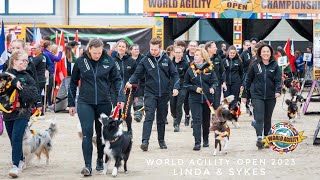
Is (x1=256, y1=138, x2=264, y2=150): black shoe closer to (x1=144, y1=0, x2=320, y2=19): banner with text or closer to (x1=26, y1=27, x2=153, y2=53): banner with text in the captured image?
(x1=144, y1=0, x2=320, y2=19): banner with text

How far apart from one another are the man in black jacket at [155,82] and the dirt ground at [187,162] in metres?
0.52

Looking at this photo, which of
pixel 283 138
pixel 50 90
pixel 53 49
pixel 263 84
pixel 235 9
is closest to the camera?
pixel 283 138

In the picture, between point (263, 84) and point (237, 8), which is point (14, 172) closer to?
point (263, 84)

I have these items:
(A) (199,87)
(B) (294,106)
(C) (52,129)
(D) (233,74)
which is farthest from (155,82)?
(B) (294,106)

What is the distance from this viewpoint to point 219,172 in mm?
10852

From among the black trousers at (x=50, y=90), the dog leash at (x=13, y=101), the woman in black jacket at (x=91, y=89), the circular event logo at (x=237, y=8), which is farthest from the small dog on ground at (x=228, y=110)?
the circular event logo at (x=237, y=8)

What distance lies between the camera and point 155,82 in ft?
43.1

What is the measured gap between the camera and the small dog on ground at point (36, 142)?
1098 centimetres

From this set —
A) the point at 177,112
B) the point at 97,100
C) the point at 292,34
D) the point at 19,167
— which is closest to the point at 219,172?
the point at 97,100

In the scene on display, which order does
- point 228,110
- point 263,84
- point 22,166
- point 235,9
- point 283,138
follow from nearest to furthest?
point 22,166 → point 283,138 → point 228,110 → point 263,84 → point 235,9

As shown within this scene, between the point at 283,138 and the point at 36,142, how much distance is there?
3570mm

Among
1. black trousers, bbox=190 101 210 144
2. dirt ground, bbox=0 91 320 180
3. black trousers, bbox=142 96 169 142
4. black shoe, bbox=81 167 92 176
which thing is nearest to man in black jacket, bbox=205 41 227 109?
dirt ground, bbox=0 91 320 180

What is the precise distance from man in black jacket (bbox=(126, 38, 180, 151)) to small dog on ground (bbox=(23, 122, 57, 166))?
1.94 m

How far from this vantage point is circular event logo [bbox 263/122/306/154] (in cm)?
1166
